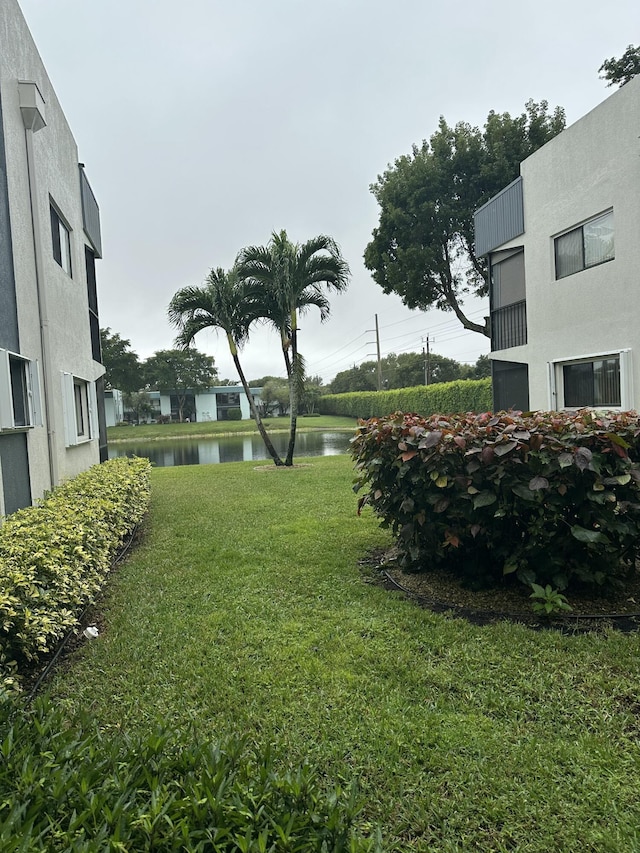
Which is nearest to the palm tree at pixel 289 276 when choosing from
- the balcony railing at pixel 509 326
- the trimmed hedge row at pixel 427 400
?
the trimmed hedge row at pixel 427 400

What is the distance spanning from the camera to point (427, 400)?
93.8 feet

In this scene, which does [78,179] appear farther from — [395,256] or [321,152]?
[395,256]

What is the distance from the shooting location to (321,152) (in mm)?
15102

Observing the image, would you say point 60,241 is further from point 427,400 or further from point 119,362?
point 119,362

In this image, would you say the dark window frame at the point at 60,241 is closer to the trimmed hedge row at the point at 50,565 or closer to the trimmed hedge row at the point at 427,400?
the trimmed hedge row at the point at 50,565

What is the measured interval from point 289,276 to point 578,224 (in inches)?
245

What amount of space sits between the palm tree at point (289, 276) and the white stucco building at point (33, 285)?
17.0 ft

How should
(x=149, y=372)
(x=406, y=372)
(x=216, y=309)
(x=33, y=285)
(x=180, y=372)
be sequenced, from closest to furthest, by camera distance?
(x=33, y=285), (x=216, y=309), (x=149, y=372), (x=180, y=372), (x=406, y=372)

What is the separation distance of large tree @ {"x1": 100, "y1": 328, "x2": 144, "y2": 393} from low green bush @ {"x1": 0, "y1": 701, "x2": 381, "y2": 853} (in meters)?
42.9

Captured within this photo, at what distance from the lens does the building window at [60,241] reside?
7.07m

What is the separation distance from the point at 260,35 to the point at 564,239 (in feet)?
23.0

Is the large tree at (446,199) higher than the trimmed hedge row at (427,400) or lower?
higher

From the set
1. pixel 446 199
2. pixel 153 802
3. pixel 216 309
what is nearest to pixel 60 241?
pixel 216 309

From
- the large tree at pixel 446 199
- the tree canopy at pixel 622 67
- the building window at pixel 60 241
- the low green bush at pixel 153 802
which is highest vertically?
the tree canopy at pixel 622 67
